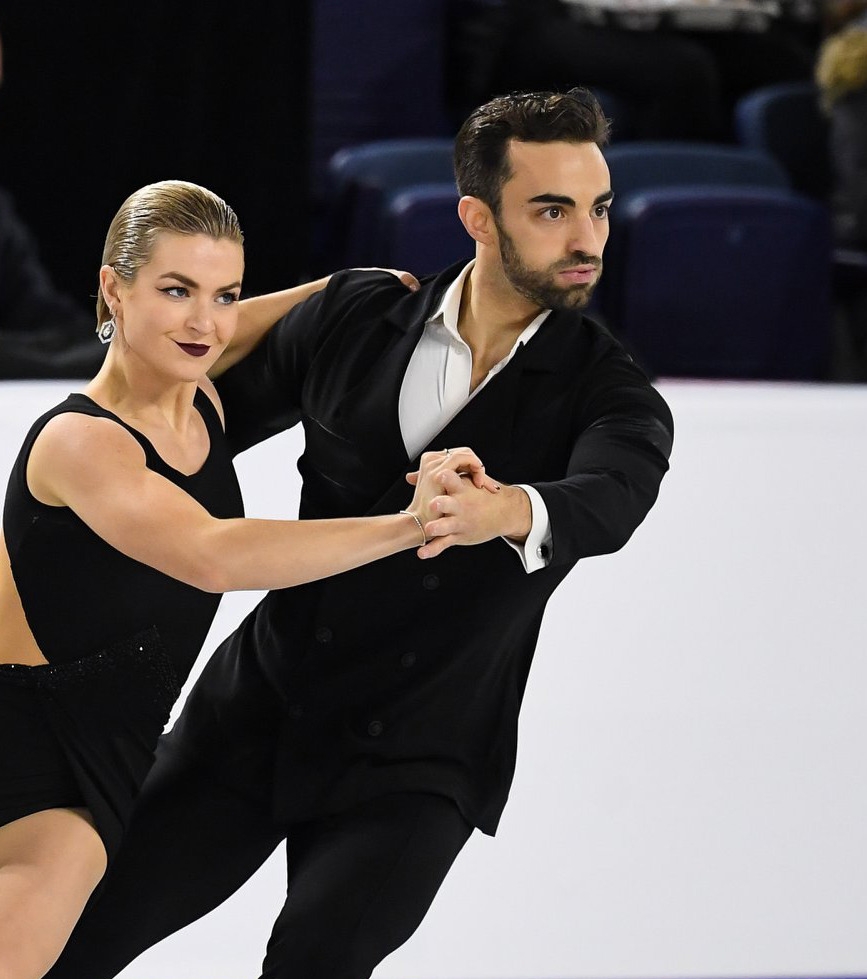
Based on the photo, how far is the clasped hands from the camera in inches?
74.8

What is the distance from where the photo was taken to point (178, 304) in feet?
6.63

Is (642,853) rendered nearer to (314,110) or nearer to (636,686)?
(636,686)

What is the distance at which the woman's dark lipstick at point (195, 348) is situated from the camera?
203 centimetres

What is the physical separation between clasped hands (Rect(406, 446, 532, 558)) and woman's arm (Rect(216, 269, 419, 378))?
19.2 inches

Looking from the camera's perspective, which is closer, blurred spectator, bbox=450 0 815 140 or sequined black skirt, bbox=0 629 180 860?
sequined black skirt, bbox=0 629 180 860

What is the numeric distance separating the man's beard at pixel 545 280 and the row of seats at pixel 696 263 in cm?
226

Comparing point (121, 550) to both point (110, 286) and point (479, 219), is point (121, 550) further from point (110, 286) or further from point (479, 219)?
point (479, 219)

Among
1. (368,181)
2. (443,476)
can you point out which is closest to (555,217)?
(443,476)

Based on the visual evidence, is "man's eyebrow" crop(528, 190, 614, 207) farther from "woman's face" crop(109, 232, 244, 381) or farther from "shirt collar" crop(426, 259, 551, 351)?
"woman's face" crop(109, 232, 244, 381)

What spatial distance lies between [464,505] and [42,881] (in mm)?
662

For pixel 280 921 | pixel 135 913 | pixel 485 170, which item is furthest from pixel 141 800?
pixel 485 170

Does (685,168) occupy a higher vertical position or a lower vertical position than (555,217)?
lower

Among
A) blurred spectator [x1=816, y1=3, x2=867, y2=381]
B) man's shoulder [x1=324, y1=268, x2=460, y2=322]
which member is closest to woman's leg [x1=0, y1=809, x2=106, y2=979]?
man's shoulder [x1=324, y1=268, x2=460, y2=322]

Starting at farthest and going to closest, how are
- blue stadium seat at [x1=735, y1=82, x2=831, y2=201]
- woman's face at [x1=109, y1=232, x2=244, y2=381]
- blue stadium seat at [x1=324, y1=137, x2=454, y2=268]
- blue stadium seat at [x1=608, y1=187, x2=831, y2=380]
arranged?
1. blue stadium seat at [x1=735, y1=82, x2=831, y2=201]
2. blue stadium seat at [x1=324, y1=137, x2=454, y2=268]
3. blue stadium seat at [x1=608, y1=187, x2=831, y2=380]
4. woman's face at [x1=109, y1=232, x2=244, y2=381]
